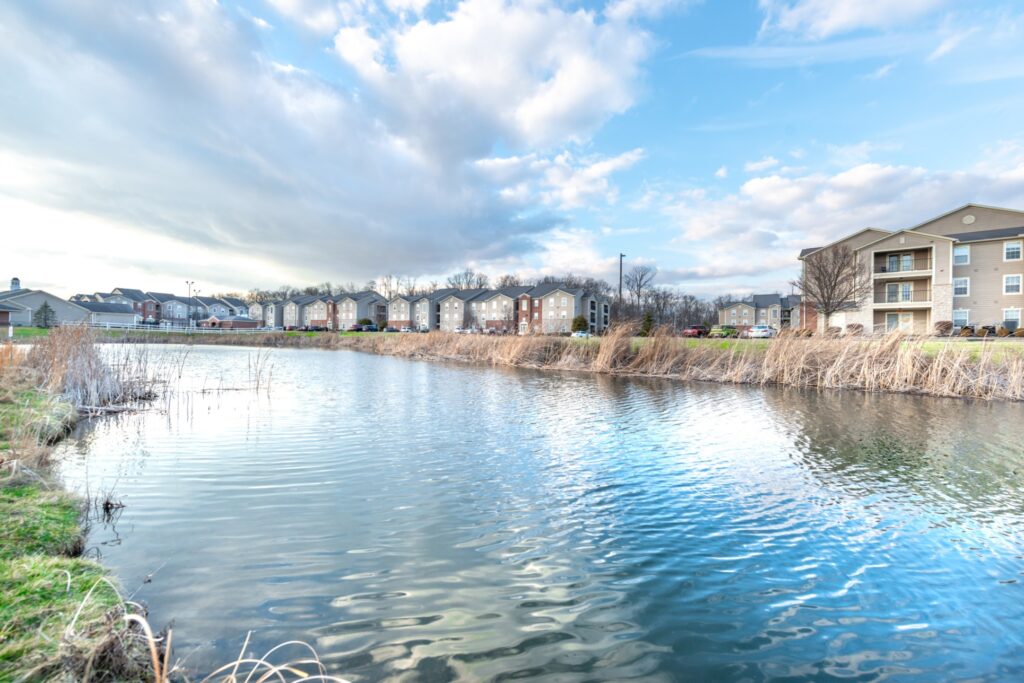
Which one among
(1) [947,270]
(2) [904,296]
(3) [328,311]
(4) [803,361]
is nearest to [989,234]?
(1) [947,270]

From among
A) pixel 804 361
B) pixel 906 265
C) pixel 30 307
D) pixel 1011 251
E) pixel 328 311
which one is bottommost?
pixel 804 361

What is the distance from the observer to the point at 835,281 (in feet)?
118

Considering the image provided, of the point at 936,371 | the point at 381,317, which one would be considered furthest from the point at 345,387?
the point at 381,317

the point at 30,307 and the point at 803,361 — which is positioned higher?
the point at 30,307

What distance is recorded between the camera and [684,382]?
1927cm

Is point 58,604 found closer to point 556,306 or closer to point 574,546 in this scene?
point 574,546

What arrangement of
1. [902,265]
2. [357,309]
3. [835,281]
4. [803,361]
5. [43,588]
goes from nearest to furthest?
1. [43,588]
2. [803,361]
3. [835,281]
4. [902,265]
5. [357,309]

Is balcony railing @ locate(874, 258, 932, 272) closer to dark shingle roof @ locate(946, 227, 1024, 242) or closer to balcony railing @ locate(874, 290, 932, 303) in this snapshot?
Result: balcony railing @ locate(874, 290, 932, 303)

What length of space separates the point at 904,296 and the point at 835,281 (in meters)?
8.98

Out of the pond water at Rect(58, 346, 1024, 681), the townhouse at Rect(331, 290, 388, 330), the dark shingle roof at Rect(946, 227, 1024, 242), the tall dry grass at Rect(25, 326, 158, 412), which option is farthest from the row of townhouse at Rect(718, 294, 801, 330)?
the tall dry grass at Rect(25, 326, 158, 412)

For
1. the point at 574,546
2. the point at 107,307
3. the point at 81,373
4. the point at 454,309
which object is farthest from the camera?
the point at 454,309

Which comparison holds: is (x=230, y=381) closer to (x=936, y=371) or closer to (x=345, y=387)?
(x=345, y=387)

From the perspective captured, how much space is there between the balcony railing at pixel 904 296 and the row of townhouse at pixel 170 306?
3605 inches

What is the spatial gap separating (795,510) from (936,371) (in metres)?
14.3
